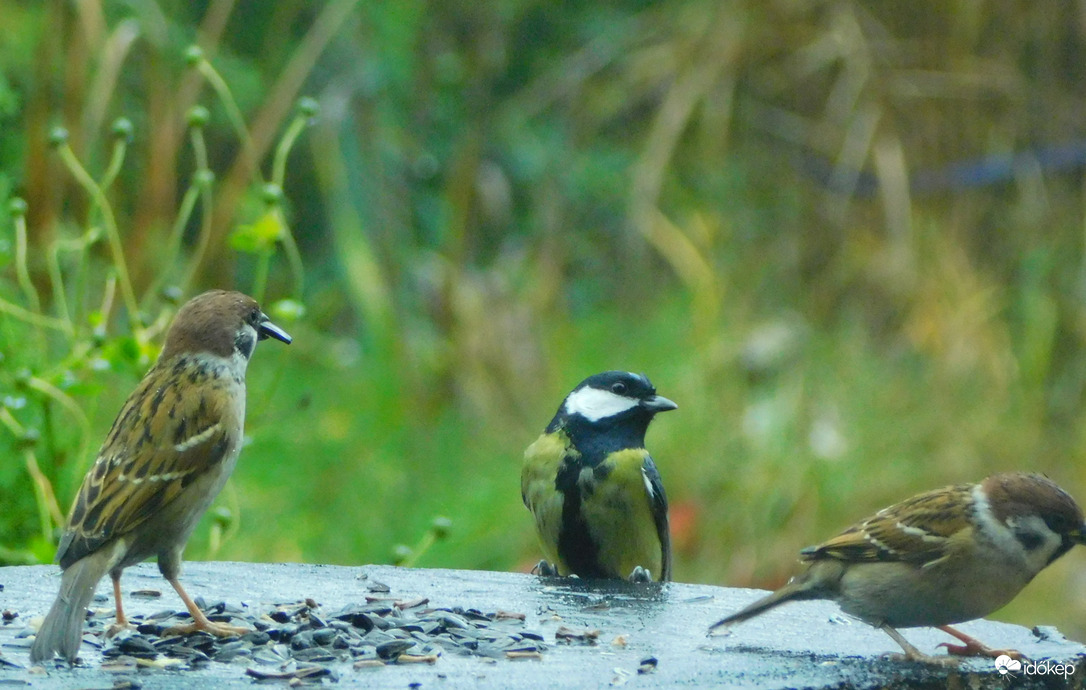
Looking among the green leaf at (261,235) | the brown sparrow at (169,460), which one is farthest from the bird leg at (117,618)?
the green leaf at (261,235)

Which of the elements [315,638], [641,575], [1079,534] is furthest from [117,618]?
[1079,534]

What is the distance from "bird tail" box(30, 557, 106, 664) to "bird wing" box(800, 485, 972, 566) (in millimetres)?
1571

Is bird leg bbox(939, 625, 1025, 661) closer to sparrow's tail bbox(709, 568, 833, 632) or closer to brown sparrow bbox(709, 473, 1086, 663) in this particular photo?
brown sparrow bbox(709, 473, 1086, 663)

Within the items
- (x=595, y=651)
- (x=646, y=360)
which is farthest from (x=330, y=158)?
(x=595, y=651)

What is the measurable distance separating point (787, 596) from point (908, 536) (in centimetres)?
33

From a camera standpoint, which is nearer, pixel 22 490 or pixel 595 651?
pixel 595 651

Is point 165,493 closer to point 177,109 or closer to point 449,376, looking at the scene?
point 177,109

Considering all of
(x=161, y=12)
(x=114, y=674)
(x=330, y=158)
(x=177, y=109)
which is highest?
(x=161, y=12)

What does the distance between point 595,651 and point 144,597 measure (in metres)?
1.23

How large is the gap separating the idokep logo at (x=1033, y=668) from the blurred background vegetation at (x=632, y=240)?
3.51 meters

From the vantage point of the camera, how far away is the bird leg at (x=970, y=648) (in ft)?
9.61

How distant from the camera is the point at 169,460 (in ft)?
10.4

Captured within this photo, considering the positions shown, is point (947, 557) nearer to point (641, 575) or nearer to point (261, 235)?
point (641, 575)

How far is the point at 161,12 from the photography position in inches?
295
